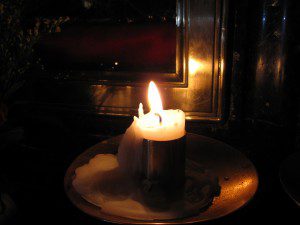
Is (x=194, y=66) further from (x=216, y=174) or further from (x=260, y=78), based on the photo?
(x=216, y=174)

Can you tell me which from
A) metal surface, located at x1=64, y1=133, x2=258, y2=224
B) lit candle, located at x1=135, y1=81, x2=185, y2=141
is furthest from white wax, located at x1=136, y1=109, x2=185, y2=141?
metal surface, located at x1=64, y1=133, x2=258, y2=224

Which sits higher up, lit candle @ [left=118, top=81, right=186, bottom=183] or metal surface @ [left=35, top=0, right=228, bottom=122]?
metal surface @ [left=35, top=0, right=228, bottom=122]

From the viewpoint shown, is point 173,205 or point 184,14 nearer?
point 173,205

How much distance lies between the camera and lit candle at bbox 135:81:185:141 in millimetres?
663

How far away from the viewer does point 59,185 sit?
1.05m

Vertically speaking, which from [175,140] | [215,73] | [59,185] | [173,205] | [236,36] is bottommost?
[59,185]

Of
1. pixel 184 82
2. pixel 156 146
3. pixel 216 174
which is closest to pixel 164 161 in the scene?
pixel 156 146

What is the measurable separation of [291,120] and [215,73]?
27 centimetres

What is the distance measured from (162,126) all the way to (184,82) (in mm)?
356

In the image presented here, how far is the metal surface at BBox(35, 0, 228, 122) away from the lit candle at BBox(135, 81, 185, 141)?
1.00 ft

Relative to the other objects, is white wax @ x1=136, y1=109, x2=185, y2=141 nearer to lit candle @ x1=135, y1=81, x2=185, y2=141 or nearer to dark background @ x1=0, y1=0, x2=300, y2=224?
lit candle @ x1=135, y1=81, x2=185, y2=141

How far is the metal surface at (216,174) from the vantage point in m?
0.59

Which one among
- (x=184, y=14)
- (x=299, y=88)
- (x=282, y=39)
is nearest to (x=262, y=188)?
(x=299, y=88)

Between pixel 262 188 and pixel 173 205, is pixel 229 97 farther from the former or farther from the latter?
pixel 173 205
